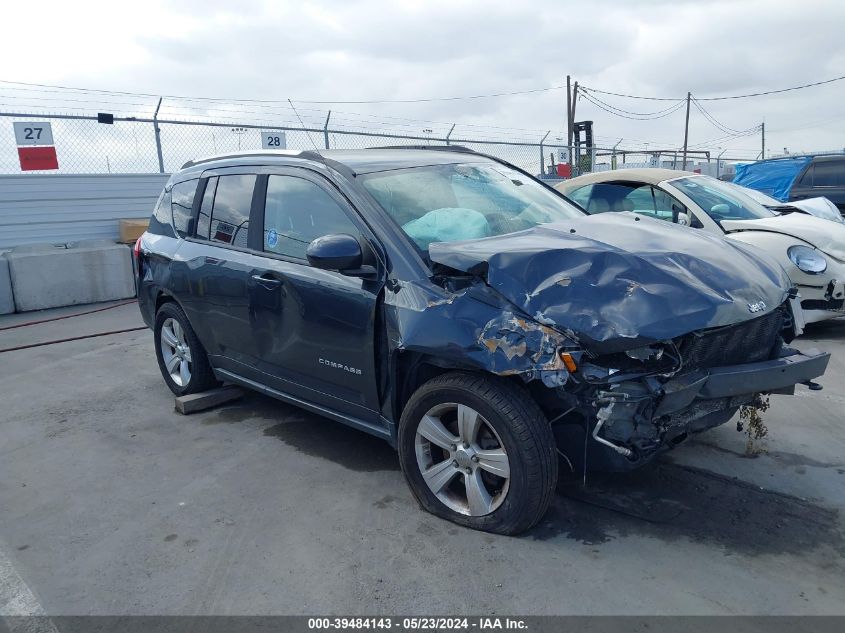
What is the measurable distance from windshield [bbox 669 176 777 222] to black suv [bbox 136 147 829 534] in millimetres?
3086

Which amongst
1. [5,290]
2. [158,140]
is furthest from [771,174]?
[5,290]

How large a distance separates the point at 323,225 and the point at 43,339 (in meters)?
5.60

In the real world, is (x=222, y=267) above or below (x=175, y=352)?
above

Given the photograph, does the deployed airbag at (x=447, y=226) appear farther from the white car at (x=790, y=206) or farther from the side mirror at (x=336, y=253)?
the white car at (x=790, y=206)

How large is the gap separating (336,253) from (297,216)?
80cm

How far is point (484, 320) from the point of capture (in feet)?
10.2

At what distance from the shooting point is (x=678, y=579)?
2.90 meters

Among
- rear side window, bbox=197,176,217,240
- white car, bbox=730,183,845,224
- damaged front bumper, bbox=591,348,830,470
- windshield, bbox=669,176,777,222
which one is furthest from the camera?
white car, bbox=730,183,845,224

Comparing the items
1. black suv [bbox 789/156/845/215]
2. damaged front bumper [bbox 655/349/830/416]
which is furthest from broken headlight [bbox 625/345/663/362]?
black suv [bbox 789/156/845/215]

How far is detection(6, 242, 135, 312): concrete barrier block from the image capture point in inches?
389

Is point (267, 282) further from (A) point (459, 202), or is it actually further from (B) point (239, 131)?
(B) point (239, 131)

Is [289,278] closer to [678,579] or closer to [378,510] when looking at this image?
[378,510]

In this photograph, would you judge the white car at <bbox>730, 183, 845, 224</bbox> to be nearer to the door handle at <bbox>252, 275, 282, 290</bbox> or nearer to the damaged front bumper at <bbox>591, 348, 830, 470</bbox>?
the damaged front bumper at <bbox>591, 348, 830, 470</bbox>
